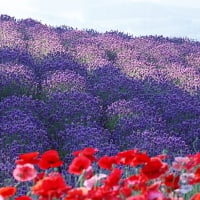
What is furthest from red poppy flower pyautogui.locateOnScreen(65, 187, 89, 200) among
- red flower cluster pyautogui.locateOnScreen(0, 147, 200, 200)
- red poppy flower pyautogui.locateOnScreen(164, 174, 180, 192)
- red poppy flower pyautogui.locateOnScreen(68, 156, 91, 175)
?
red poppy flower pyautogui.locateOnScreen(164, 174, 180, 192)

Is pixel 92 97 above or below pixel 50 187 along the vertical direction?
above

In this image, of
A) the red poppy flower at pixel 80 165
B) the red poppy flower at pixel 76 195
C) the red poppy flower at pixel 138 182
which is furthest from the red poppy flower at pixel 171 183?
the red poppy flower at pixel 76 195

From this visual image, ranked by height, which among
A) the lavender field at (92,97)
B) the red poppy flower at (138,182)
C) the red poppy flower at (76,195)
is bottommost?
the red poppy flower at (76,195)

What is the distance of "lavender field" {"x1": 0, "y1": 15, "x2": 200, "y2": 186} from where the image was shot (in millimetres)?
5133

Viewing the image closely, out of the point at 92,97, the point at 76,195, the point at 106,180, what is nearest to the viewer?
the point at 76,195

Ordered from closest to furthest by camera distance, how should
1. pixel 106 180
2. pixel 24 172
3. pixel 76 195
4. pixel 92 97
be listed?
pixel 76 195, pixel 106 180, pixel 24 172, pixel 92 97

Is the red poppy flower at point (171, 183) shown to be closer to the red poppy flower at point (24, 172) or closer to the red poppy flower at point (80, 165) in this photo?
the red poppy flower at point (80, 165)

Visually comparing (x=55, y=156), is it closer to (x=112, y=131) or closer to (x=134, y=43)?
(x=112, y=131)

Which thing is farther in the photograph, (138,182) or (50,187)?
(138,182)

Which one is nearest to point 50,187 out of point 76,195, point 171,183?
point 76,195

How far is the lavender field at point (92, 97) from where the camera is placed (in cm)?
513

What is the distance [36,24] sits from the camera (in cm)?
1165

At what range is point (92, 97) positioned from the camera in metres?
6.38

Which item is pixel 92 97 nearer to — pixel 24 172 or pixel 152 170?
pixel 24 172
